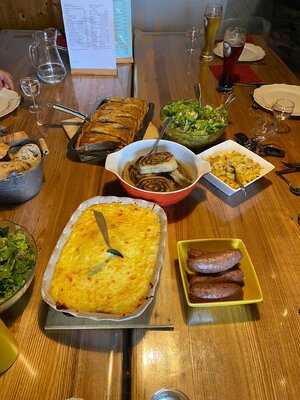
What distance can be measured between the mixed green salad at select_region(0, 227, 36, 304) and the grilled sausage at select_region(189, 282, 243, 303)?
15.0 inches

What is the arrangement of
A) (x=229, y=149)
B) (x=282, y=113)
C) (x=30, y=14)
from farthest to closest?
1. (x=30, y=14)
2. (x=282, y=113)
3. (x=229, y=149)

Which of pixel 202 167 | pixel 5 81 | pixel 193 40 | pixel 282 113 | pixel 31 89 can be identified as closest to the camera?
pixel 202 167

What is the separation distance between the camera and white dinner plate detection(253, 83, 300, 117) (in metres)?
1.57

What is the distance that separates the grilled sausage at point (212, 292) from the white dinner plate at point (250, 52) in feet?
5.39

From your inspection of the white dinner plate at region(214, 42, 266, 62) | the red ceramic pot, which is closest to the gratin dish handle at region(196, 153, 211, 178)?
the red ceramic pot

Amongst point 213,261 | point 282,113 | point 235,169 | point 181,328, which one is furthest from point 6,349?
point 282,113

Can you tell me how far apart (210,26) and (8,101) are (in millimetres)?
1195

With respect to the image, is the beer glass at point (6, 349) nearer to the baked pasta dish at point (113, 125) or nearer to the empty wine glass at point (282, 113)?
the baked pasta dish at point (113, 125)

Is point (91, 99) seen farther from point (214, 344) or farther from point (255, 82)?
point (214, 344)

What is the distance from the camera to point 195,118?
4.24ft

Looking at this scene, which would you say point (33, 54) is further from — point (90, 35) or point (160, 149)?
point (160, 149)

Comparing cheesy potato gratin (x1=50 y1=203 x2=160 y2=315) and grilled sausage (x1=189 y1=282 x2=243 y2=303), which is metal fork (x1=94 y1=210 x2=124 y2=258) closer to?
cheesy potato gratin (x1=50 y1=203 x2=160 y2=315)

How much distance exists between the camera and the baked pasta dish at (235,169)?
110 centimetres

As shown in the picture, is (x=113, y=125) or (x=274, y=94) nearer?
(x=113, y=125)
